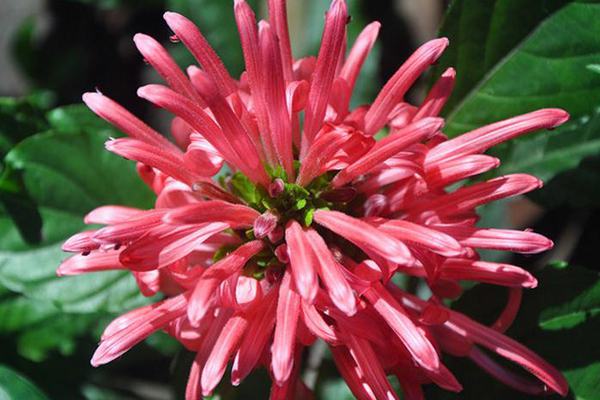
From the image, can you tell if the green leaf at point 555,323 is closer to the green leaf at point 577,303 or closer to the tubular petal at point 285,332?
the green leaf at point 577,303

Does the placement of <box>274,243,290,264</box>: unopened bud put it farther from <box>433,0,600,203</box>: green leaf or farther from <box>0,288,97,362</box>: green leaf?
<box>0,288,97,362</box>: green leaf

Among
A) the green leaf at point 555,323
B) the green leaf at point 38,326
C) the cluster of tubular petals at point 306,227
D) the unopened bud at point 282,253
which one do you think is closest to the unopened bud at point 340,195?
the cluster of tubular petals at point 306,227

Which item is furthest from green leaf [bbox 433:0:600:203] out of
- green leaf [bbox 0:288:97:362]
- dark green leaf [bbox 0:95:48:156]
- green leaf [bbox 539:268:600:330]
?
green leaf [bbox 0:288:97:362]

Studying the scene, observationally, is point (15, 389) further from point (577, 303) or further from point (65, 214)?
point (577, 303)

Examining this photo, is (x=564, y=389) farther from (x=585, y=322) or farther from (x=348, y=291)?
(x=348, y=291)

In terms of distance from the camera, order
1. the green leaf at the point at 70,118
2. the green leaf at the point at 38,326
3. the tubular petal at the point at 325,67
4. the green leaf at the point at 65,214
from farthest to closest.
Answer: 1. the green leaf at the point at 38,326
2. the green leaf at the point at 70,118
3. the green leaf at the point at 65,214
4. the tubular petal at the point at 325,67

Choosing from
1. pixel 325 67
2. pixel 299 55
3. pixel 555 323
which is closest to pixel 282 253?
pixel 325 67
